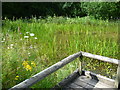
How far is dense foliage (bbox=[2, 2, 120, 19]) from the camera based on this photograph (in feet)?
34.4

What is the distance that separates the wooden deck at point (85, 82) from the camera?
2826 mm

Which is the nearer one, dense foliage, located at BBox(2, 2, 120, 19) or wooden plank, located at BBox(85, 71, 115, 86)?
wooden plank, located at BBox(85, 71, 115, 86)

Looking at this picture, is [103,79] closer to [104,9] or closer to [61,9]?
[104,9]

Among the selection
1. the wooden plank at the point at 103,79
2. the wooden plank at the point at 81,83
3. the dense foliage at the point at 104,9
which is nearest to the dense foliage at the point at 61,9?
the dense foliage at the point at 104,9

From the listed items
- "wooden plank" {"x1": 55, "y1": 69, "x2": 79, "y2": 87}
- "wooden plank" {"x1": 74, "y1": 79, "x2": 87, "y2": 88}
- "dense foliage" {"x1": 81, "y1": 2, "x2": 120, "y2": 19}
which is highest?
"dense foliage" {"x1": 81, "y1": 2, "x2": 120, "y2": 19}

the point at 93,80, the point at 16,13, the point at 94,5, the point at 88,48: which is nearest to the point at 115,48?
the point at 88,48

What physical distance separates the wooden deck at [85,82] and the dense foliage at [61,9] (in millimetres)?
6733

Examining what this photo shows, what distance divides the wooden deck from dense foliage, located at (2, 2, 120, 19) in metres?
6.73

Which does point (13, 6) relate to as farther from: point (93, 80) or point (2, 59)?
point (93, 80)

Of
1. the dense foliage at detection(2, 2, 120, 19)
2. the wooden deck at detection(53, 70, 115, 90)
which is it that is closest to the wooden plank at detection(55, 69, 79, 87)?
the wooden deck at detection(53, 70, 115, 90)

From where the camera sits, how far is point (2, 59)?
3.09m

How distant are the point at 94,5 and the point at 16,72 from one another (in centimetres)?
923

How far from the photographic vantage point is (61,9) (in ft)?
46.4

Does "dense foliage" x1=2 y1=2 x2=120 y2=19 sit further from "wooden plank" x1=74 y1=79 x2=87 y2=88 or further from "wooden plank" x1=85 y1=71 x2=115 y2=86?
"wooden plank" x1=74 y1=79 x2=87 y2=88
